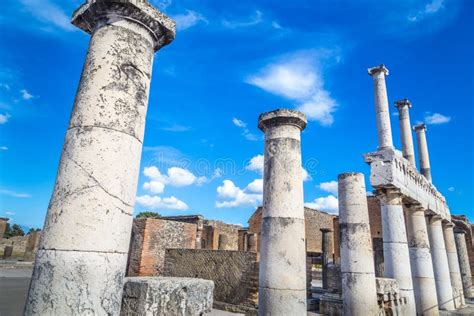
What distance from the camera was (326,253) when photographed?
53.5ft

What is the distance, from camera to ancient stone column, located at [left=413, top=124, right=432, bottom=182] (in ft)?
42.5

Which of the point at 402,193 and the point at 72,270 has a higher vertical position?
the point at 402,193

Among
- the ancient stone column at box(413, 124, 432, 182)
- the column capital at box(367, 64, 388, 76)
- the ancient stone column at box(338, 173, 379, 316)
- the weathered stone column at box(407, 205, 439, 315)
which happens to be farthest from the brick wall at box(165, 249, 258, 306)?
the ancient stone column at box(413, 124, 432, 182)

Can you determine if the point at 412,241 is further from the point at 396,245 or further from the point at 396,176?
the point at 396,176

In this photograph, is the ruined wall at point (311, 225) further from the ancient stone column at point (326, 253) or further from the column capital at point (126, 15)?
the column capital at point (126, 15)

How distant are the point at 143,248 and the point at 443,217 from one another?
12739 mm

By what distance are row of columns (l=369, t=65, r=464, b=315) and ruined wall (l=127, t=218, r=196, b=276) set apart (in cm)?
976

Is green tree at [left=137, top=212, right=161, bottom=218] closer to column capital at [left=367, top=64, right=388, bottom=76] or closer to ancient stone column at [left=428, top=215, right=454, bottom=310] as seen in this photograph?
ancient stone column at [left=428, top=215, right=454, bottom=310]

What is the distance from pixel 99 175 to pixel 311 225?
29325 millimetres

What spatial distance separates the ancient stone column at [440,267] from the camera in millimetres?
11102

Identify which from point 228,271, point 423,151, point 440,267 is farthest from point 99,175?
point 423,151

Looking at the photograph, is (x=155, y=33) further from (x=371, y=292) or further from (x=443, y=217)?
(x=443, y=217)

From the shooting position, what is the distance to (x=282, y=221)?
4.23 m

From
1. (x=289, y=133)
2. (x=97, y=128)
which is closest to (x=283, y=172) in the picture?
(x=289, y=133)
